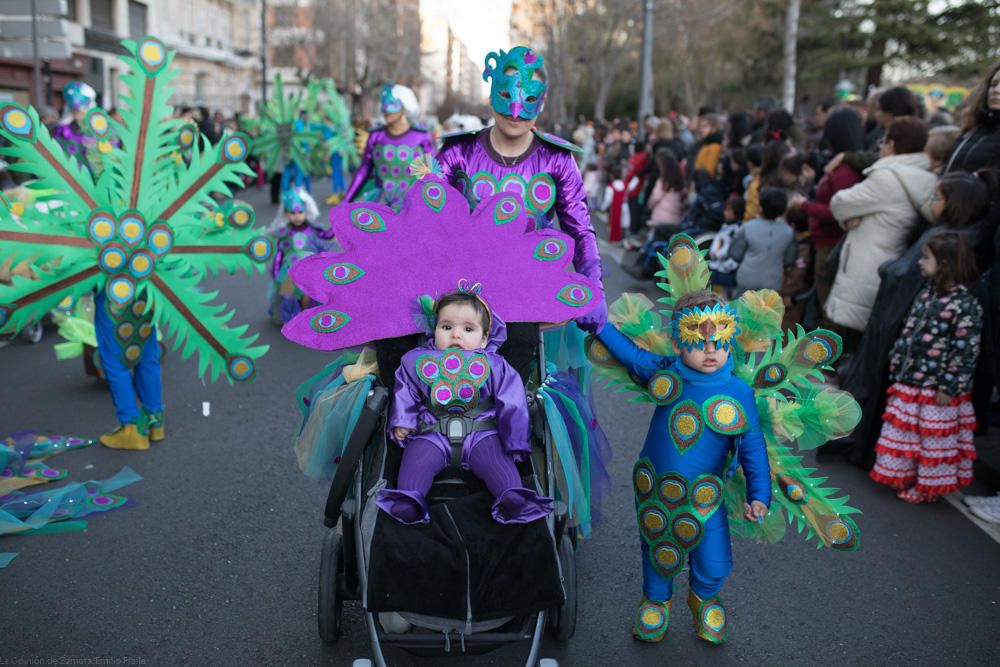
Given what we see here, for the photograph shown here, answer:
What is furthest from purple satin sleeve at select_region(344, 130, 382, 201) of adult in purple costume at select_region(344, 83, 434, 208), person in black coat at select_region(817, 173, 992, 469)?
person in black coat at select_region(817, 173, 992, 469)

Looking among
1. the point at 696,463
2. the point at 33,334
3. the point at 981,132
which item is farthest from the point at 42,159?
the point at 981,132

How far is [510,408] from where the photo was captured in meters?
3.33

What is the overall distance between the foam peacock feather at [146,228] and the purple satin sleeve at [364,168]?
8.93ft

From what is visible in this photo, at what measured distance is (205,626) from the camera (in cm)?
362

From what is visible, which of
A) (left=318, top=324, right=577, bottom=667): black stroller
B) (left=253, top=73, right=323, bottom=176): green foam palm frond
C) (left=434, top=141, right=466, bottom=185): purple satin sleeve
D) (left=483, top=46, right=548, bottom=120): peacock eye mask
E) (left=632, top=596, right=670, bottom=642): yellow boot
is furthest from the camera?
(left=253, top=73, right=323, bottom=176): green foam palm frond

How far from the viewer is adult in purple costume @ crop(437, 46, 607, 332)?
4199mm

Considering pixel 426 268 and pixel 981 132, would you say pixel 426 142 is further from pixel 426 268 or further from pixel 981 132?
pixel 426 268

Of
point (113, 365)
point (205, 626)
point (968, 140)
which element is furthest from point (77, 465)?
point (968, 140)

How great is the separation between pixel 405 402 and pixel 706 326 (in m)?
1.19

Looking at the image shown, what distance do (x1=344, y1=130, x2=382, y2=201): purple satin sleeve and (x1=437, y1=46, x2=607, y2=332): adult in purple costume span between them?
375cm

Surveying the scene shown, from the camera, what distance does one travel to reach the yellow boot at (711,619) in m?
3.60

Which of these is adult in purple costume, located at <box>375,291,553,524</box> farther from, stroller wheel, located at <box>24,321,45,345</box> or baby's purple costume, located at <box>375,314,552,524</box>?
stroller wheel, located at <box>24,321,45,345</box>

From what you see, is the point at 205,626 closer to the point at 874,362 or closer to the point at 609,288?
the point at 874,362

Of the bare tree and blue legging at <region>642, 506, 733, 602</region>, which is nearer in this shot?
blue legging at <region>642, 506, 733, 602</region>
